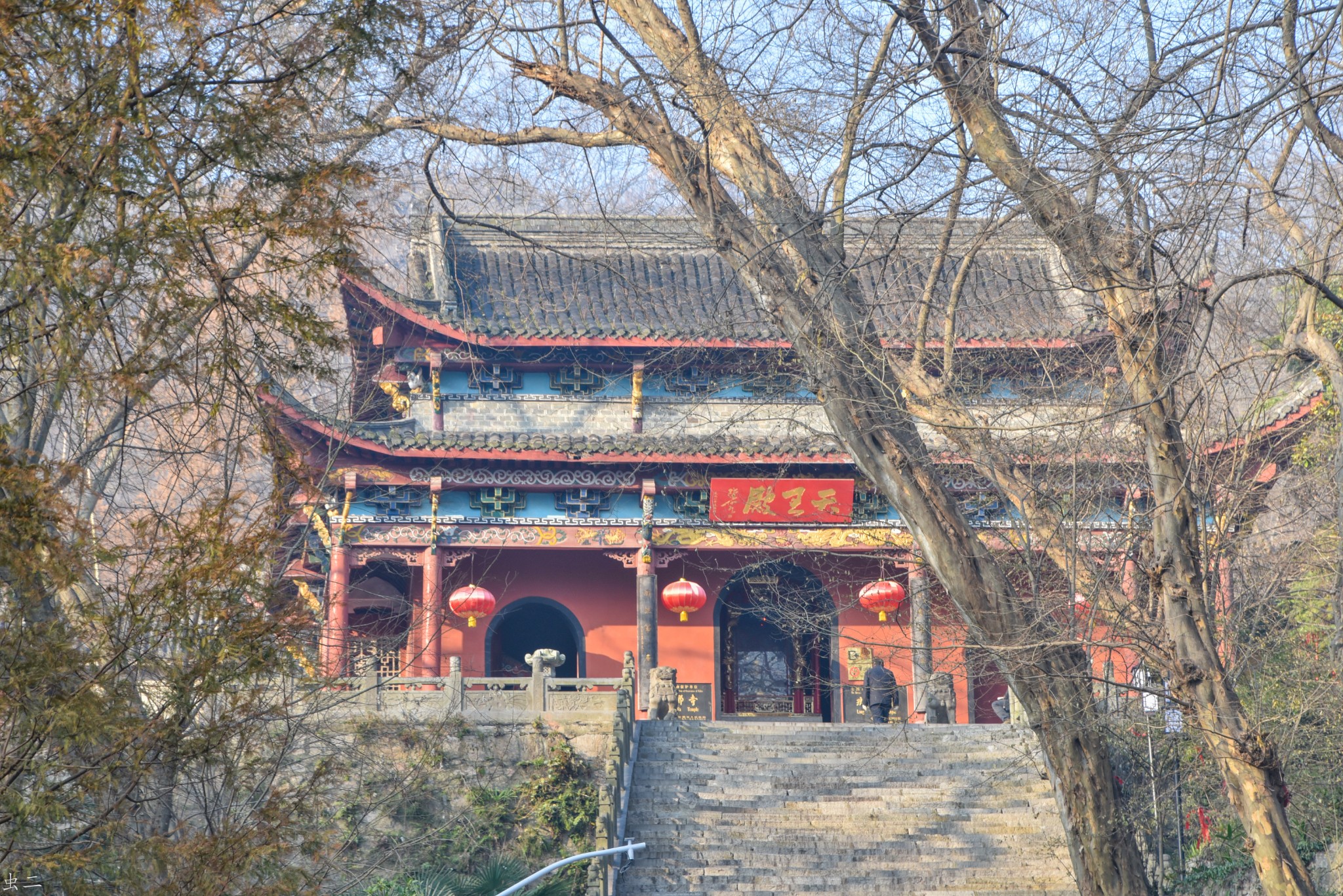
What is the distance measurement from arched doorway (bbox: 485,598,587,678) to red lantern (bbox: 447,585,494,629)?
6.27ft

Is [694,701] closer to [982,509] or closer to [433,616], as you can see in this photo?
[433,616]

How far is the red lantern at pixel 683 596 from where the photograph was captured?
15.7 metres

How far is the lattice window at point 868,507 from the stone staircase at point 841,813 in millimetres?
3219

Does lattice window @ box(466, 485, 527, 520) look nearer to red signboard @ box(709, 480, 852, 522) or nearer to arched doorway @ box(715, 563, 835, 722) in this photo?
red signboard @ box(709, 480, 852, 522)

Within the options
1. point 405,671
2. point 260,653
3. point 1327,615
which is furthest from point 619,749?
point 260,653

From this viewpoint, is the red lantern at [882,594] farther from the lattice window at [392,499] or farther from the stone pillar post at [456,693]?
the lattice window at [392,499]

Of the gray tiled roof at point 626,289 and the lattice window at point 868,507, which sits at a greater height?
the gray tiled roof at point 626,289

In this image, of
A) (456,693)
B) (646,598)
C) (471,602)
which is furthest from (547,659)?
(646,598)

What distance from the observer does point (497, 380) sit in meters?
16.1

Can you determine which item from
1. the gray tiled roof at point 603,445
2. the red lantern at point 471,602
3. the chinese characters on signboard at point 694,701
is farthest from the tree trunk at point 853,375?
the chinese characters on signboard at point 694,701

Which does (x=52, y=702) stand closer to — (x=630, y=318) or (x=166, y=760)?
(x=166, y=760)

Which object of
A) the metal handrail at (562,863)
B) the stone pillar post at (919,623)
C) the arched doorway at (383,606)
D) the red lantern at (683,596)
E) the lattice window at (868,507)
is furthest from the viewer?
the lattice window at (868,507)

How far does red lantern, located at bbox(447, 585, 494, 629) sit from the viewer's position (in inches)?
577

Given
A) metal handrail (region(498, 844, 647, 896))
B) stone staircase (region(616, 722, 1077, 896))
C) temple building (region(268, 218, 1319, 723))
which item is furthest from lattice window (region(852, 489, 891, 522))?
metal handrail (region(498, 844, 647, 896))
